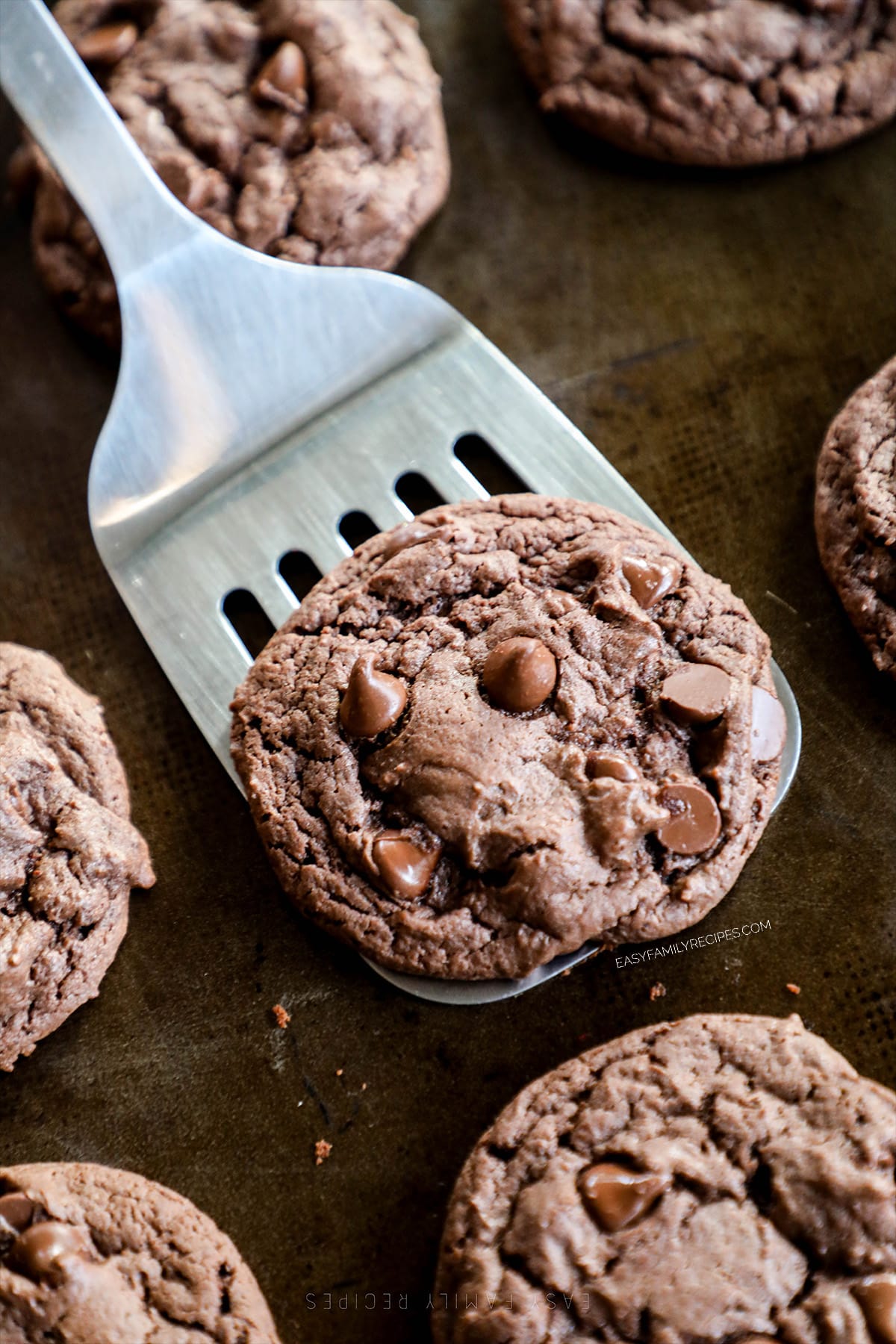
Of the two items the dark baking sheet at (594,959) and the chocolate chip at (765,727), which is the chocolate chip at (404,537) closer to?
the dark baking sheet at (594,959)

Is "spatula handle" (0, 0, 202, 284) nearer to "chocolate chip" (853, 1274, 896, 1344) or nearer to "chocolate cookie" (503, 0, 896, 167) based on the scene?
"chocolate cookie" (503, 0, 896, 167)

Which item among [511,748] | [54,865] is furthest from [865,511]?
[54,865]

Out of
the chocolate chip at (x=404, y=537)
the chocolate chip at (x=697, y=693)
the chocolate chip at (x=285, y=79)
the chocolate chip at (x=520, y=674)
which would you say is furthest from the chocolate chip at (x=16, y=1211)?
the chocolate chip at (x=285, y=79)

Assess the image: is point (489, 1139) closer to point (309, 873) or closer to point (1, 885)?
point (309, 873)

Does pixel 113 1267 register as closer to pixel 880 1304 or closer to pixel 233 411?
pixel 880 1304

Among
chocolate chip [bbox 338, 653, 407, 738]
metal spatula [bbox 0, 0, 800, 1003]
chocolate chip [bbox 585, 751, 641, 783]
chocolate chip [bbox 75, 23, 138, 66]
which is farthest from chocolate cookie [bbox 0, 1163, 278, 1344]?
chocolate chip [bbox 75, 23, 138, 66]
